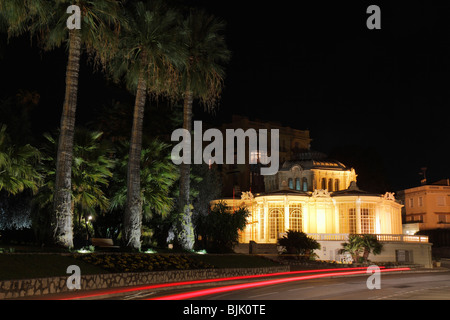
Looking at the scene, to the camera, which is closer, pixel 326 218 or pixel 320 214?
pixel 326 218

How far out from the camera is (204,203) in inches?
2279

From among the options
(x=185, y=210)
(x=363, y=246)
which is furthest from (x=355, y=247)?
(x=185, y=210)

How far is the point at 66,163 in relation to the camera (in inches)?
935

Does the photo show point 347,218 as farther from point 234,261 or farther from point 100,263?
point 100,263

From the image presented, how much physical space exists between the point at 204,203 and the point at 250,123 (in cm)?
3439

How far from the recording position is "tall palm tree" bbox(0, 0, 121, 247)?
2320 cm

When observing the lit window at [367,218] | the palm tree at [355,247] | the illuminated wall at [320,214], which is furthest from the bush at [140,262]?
the lit window at [367,218]

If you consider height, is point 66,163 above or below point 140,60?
below

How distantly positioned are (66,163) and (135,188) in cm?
545

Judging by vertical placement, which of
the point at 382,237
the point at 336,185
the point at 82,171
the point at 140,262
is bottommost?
the point at 140,262

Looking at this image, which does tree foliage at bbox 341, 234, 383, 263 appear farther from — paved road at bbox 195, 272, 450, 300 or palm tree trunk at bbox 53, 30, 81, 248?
palm tree trunk at bbox 53, 30, 81, 248

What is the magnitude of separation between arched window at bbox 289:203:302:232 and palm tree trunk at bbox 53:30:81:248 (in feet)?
108

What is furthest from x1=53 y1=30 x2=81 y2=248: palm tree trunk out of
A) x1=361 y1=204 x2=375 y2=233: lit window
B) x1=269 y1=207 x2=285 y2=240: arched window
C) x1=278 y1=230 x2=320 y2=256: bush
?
x1=361 y1=204 x2=375 y2=233: lit window
